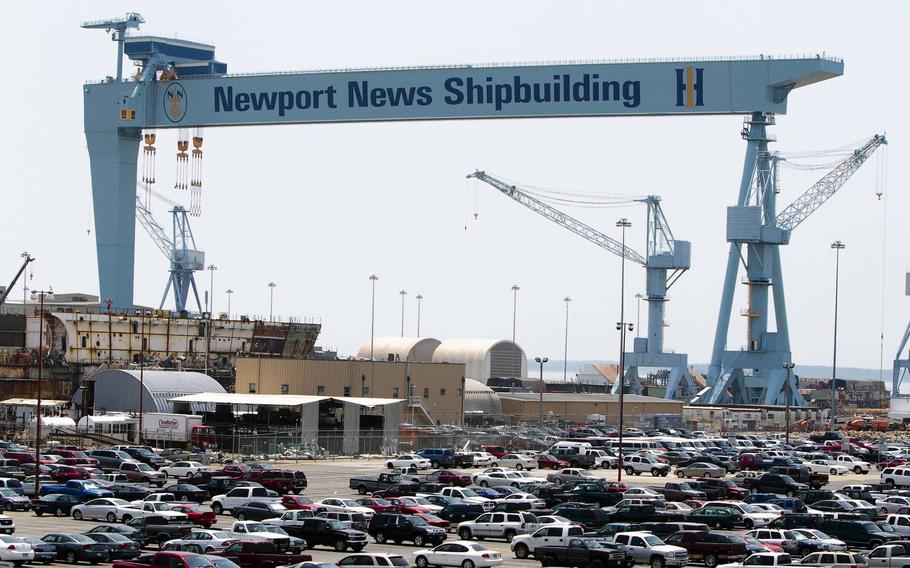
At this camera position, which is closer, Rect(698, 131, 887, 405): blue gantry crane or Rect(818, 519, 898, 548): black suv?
Rect(818, 519, 898, 548): black suv

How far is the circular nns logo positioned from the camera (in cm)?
10506

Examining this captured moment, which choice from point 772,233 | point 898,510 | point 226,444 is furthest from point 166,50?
point 898,510

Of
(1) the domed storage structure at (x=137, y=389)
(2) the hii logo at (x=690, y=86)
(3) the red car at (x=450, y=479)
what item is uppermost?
(2) the hii logo at (x=690, y=86)

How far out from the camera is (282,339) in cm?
11619

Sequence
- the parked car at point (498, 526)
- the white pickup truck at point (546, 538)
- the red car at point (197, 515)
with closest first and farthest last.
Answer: the white pickup truck at point (546, 538), the red car at point (197, 515), the parked car at point (498, 526)

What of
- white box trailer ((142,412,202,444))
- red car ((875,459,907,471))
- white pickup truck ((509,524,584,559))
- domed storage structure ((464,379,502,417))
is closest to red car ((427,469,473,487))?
white pickup truck ((509,524,584,559))

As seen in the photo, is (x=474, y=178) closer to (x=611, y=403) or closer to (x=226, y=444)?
(x=611, y=403)

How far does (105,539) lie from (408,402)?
58.7 meters

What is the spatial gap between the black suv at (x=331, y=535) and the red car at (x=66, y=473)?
52.5 ft

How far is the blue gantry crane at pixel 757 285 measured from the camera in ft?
381

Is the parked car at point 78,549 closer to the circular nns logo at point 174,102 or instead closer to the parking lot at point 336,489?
the parking lot at point 336,489

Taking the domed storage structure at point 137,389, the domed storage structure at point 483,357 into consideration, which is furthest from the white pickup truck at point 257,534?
the domed storage structure at point 483,357

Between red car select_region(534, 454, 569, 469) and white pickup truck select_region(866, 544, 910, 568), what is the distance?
3464 cm

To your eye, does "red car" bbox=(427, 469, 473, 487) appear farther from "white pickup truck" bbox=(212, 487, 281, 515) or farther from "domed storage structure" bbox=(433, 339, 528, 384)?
"domed storage structure" bbox=(433, 339, 528, 384)
